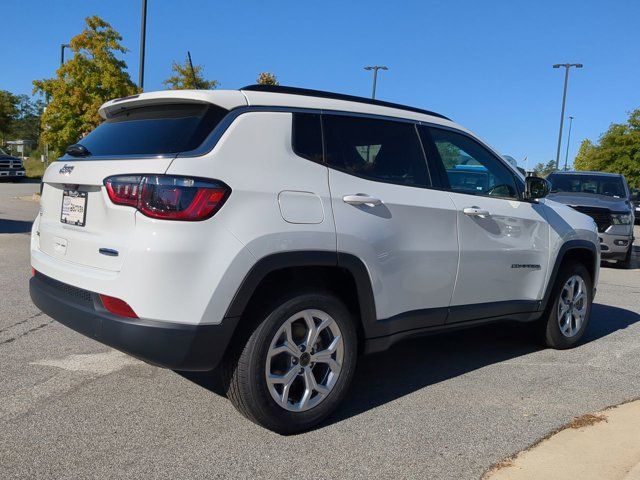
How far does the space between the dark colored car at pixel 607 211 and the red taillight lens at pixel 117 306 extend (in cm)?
893

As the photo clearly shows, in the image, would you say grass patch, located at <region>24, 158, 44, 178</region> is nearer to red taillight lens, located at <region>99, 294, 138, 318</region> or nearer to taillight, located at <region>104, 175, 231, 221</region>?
red taillight lens, located at <region>99, 294, 138, 318</region>

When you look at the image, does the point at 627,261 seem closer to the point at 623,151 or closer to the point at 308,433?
the point at 308,433

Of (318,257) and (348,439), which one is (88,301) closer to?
(318,257)

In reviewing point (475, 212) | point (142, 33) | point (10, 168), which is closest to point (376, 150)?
point (475, 212)

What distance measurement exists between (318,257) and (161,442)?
128 cm

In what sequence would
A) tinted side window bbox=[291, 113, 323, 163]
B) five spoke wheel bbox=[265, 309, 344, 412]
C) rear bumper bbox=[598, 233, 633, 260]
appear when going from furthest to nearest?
rear bumper bbox=[598, 233, 633, 260] < tinted side window bbox=[291, 113, 323, 163] < five spoke wheel bbox=[265, 309, 344, 412]

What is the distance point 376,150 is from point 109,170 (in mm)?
1647

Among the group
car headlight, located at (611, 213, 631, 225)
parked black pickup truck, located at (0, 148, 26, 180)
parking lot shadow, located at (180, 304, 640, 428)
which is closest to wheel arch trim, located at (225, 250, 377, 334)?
parking lot shadow, located at (180, 304, 640, 428)

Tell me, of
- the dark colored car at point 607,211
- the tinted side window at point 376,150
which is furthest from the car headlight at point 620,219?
the tinted side window at point 376,150

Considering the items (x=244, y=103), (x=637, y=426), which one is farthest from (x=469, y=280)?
(x=244, y=103)

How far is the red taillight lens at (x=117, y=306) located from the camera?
306 cm

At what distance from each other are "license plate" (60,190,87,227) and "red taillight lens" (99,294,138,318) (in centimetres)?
52

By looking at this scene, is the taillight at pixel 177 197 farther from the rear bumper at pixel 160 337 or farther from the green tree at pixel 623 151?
the green tree at pixel 623 151

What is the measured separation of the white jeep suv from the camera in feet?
9.94
